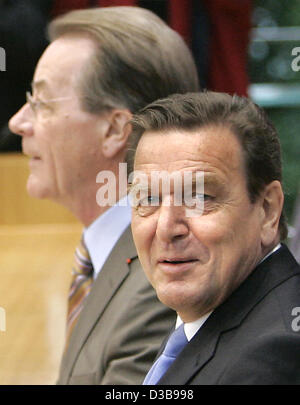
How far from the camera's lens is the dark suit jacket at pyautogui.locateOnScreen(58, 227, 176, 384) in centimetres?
138

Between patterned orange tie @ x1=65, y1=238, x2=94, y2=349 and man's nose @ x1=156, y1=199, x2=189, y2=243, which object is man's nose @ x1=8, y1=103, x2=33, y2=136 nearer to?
patterned orange tie @ x1=65, y1=238, x2=94, y2=349

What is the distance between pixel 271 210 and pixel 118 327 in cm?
49

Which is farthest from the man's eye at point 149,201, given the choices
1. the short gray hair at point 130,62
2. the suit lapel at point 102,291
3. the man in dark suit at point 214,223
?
the short gray hair at point 130,62

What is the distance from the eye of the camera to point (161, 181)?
1043mm

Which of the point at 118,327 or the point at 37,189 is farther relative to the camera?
the point at 37,189

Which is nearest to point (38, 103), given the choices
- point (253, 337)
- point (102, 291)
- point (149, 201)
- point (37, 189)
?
point (37, 189)

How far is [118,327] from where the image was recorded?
1.45 meters

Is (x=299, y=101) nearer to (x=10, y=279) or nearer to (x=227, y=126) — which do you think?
(x=10, y=279)

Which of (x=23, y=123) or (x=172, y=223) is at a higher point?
(x=172, y=223)

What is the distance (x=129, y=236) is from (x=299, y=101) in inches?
77.8

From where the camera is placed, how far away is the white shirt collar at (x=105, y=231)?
1.68 metres

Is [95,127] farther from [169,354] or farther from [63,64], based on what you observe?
[169,354]

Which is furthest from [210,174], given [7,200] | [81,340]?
[7,200]

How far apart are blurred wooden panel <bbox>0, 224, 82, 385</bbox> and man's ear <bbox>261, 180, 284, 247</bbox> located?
5.81ft
